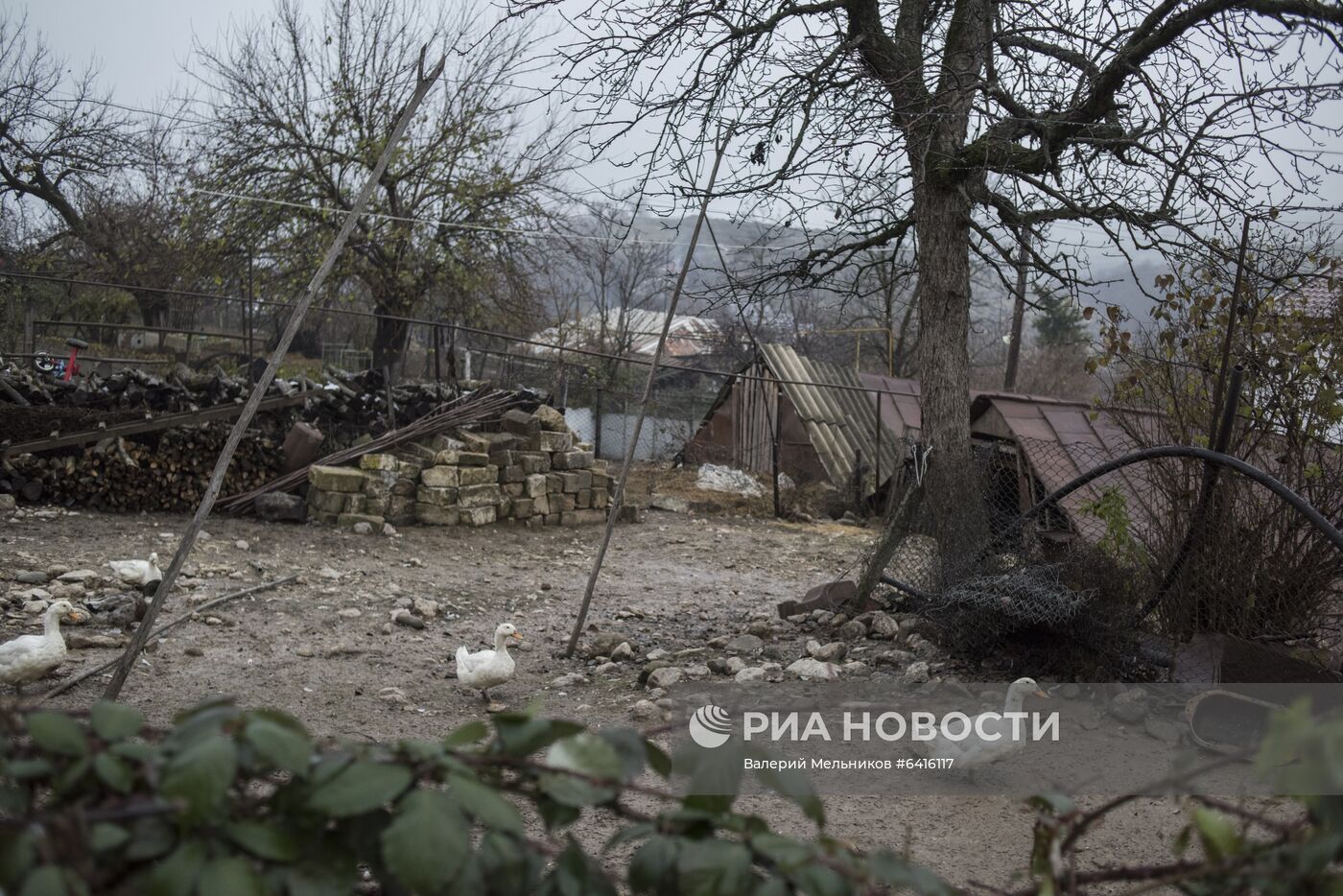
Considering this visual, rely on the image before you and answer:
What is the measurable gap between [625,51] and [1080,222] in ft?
9.24

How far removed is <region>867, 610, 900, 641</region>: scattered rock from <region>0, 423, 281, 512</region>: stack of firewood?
6796 mm

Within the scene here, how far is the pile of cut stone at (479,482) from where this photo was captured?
9.79 metres

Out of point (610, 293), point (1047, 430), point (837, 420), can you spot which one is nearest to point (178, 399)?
point (837, 420)

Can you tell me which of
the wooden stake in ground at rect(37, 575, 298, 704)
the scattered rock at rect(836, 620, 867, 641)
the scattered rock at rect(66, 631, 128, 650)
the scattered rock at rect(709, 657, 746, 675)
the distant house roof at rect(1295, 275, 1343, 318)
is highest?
the distant house roof at rect(1295, 275, 1343, 318)

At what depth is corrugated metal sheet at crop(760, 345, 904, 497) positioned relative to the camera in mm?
13812

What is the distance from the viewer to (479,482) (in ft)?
34.8

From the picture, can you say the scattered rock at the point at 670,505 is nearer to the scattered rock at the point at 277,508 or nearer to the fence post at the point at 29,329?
the scattered rock at the point at 277,508

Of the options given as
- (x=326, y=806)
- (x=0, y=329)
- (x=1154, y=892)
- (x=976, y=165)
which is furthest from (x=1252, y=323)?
(x=0, y=329)

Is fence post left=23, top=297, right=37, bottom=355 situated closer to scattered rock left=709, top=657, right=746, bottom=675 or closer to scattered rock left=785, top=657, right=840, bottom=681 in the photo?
scattered rock left=709, top=657, right=746, bottom=675

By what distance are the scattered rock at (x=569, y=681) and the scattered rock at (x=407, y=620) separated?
1426mm

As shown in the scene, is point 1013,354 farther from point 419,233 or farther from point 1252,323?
point 1252,323

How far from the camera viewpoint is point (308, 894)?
942 mm

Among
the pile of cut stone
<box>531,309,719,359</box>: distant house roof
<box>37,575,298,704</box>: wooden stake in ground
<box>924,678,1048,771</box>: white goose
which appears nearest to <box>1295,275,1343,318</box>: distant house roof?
<box>924,678,1048,771</box>: white goose

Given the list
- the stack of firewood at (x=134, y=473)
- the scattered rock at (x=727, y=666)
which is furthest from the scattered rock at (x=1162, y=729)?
the stack of firewood at (x=134, y=473)
